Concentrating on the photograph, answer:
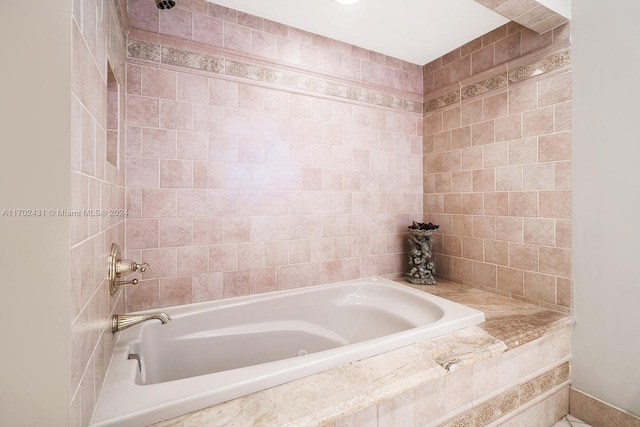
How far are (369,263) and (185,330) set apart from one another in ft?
4.46

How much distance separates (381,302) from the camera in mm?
2072

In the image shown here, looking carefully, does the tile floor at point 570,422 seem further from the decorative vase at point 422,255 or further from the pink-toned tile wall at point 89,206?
the pink-toned tile wall at point 89,206

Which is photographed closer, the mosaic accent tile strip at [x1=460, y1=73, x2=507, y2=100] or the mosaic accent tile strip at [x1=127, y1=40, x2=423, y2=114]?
the mosaic accent tile strip at [x1=127, y1=40, x2=423, y2=114]

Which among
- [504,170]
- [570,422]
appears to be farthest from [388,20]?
[570,422]

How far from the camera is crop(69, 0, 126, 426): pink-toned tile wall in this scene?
669 millimetres

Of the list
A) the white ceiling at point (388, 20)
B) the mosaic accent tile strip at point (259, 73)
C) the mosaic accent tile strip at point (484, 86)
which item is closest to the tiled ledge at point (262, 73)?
the mosaic accent tile strip at point (259, 73)

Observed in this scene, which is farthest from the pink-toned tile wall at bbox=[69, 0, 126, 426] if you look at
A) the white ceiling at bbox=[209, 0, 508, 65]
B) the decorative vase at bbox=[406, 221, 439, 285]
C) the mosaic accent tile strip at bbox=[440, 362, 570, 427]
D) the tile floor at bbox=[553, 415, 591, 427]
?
the tile floor at bbox=[553, 415, 591, 427]

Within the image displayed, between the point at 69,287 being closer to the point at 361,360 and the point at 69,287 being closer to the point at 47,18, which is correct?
the point at 47,18

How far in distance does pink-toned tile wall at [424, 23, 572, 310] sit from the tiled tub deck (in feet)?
1.01

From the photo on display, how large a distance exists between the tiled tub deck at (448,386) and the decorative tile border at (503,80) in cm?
144

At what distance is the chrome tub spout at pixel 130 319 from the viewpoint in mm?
1177

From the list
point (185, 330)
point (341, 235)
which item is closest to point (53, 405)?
point (185, 330)

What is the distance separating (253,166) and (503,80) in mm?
1777

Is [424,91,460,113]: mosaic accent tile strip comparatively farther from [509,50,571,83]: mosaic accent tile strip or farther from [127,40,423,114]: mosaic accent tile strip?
[509,50,571,83]: mosaic accent tile strip
